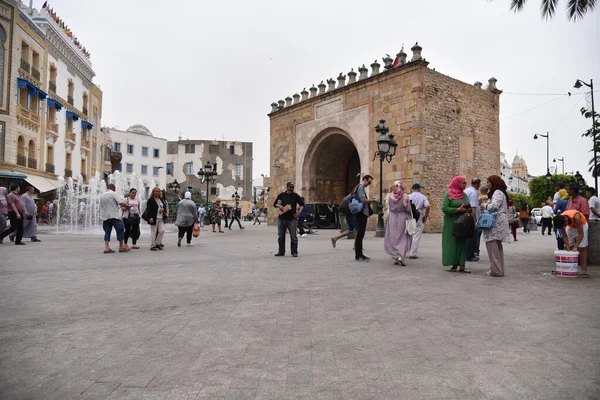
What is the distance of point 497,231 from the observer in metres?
6.84

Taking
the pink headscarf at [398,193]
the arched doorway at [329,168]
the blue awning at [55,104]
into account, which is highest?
the blue awning at [55,104]

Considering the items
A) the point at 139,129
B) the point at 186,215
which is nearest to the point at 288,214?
the point at 186,215

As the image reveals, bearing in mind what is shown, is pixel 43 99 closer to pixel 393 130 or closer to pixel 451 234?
pixel 393 130

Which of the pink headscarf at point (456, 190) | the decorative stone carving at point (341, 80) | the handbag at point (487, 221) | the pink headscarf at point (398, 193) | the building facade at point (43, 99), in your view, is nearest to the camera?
the handbag at point (487, 221)

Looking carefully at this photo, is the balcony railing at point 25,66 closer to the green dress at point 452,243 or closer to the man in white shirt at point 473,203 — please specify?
the man in white shirt at point 473,203

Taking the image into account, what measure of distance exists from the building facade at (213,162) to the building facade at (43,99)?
2385 cm

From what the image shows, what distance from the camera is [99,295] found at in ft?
16.5

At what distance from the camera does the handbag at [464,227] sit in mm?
7078

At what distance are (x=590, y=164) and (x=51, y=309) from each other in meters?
11.1

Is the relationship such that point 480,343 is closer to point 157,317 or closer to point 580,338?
point 580,338

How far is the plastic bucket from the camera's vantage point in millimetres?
6531

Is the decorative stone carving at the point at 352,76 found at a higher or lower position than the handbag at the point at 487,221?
higher

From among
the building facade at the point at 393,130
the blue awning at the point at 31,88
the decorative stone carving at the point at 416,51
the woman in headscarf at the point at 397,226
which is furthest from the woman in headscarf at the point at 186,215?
the blue awning at the point at 31,88

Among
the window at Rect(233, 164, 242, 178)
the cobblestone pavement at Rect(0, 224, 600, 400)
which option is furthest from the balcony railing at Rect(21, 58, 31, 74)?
the window at Rect(233, 164, 242, 178)
